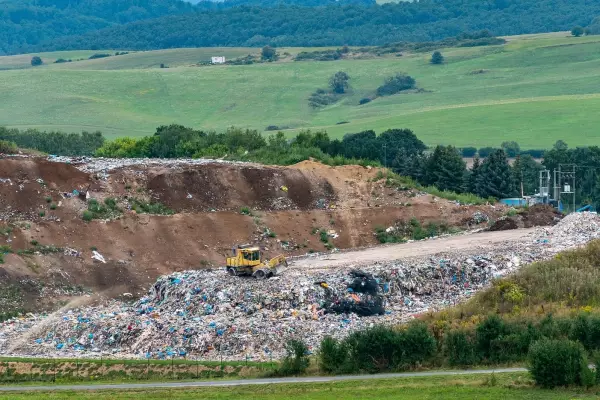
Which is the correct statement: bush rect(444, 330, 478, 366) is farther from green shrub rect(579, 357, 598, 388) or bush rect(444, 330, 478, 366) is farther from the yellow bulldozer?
the yellow bulldozer

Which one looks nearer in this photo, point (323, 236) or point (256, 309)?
point (256, 309)

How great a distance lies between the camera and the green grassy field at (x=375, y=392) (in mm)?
35406

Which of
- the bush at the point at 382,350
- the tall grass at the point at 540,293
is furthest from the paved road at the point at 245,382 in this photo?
the tall grass at the point at 540,293

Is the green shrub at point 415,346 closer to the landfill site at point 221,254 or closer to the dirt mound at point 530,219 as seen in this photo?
the landfill site at point 221,254

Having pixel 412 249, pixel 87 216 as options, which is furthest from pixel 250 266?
pixel 87 216

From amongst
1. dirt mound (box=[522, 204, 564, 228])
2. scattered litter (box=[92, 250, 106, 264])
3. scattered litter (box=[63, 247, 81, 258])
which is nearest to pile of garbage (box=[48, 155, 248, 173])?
scattered litter (box=[92, 250, 106, 264])

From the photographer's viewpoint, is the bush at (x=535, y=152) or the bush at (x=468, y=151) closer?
the bush at (x=535, y=152)

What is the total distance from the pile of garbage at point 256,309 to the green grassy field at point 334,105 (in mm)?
88920

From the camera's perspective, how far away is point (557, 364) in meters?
35.9

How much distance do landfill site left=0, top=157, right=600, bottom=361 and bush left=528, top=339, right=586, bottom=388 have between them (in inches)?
425

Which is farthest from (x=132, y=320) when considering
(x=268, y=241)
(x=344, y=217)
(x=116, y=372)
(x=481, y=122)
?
(x=481, y=122)

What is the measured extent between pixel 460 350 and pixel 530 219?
29.1 metres

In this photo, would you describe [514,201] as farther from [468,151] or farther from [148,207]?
[468,151]

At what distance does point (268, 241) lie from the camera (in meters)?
64.8
